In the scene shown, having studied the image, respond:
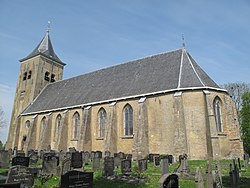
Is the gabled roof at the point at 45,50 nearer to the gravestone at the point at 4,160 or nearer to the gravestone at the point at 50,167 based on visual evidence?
the gravestone at the point at 4,160

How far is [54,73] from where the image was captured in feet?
115

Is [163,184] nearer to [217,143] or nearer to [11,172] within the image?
[11,172]

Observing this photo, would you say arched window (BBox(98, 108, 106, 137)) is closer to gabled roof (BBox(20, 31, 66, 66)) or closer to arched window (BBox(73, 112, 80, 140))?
arched window (BBox(73, 112, 80, 140))

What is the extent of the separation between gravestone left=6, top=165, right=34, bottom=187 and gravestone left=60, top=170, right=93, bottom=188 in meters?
2.36

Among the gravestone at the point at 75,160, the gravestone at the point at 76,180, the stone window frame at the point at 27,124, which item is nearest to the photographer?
the gravestone at the point at 76,180

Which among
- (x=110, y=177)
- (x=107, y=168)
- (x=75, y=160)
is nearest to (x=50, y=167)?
(x=75, y=160)

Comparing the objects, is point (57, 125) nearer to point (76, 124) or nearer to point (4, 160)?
point (76, 124)

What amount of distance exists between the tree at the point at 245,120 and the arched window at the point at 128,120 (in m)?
17.6

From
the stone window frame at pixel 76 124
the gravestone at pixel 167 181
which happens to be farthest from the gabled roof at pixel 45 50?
the gravestone at pixel 167 181

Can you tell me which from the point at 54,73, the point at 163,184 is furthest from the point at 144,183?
the point at 54,73

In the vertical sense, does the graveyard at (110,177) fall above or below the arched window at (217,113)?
below

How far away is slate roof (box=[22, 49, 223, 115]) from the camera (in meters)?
19.1

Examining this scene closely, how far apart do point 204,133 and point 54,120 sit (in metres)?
16.6

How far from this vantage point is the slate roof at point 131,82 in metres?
19.1
